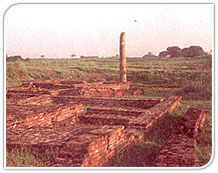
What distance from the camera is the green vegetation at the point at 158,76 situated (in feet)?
24.7

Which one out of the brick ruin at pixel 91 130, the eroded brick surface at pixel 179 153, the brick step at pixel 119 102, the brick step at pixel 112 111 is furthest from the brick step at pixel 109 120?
the brick step at pixel 119 102

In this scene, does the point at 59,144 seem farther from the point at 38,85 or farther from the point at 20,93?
the point at 38,85

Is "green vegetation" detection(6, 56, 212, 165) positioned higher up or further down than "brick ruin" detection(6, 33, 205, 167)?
higher up

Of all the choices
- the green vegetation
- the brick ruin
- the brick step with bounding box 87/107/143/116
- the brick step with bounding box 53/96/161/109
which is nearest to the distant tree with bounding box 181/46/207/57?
the green vegetation

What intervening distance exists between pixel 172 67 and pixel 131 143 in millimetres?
8835

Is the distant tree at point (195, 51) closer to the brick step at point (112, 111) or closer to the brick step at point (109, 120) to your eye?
the brick step at point (112, 111)

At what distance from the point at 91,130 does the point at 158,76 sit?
8.58m

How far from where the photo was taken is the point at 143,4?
22.4 feet

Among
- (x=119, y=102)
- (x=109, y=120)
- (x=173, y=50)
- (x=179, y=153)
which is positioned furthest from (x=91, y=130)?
(x=119, y=102)

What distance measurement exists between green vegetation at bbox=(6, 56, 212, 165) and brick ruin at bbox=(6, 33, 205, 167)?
0.29m

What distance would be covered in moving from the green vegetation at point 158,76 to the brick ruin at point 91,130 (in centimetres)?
29

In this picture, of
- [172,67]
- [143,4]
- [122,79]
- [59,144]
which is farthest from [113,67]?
[59,144]

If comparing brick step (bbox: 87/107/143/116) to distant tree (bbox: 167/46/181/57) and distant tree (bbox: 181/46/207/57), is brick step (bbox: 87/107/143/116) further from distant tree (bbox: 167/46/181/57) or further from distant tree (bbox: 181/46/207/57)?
distant tree (bbox: 181/46/207/57)

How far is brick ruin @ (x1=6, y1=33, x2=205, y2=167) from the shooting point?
549cm
